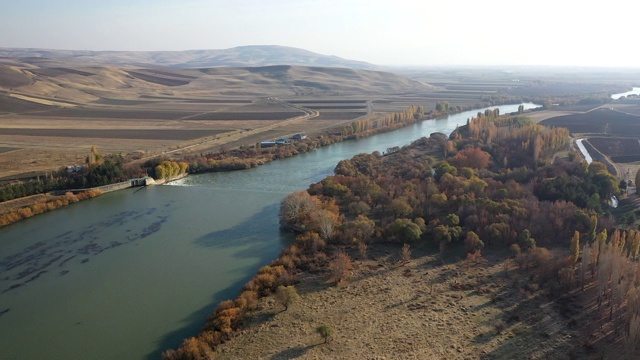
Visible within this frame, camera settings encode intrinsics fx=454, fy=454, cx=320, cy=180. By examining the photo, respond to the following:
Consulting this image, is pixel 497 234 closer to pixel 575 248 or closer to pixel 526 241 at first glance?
pixel 526 241

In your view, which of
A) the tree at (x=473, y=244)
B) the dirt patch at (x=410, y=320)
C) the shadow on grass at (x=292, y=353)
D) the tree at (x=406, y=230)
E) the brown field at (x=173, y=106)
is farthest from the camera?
the brown field at (x=173, y=106)

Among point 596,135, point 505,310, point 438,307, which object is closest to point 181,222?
point 438,307

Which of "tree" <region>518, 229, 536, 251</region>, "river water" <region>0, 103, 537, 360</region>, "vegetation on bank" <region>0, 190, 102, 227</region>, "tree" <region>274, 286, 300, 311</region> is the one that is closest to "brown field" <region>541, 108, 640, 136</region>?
"tree" <region>518, 229, 536, 251</region>

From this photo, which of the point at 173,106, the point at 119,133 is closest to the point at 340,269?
the point at 119,133

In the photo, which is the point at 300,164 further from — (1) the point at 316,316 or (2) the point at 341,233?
(1) the point at 316,316

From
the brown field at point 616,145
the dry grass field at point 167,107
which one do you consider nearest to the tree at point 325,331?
the dry grass field at point 167,107

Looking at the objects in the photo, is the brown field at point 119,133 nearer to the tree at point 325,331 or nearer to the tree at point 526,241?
the tree at point 526,241

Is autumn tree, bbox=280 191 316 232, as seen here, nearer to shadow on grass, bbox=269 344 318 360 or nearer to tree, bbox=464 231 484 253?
tree, bbox=464 231 484 253
